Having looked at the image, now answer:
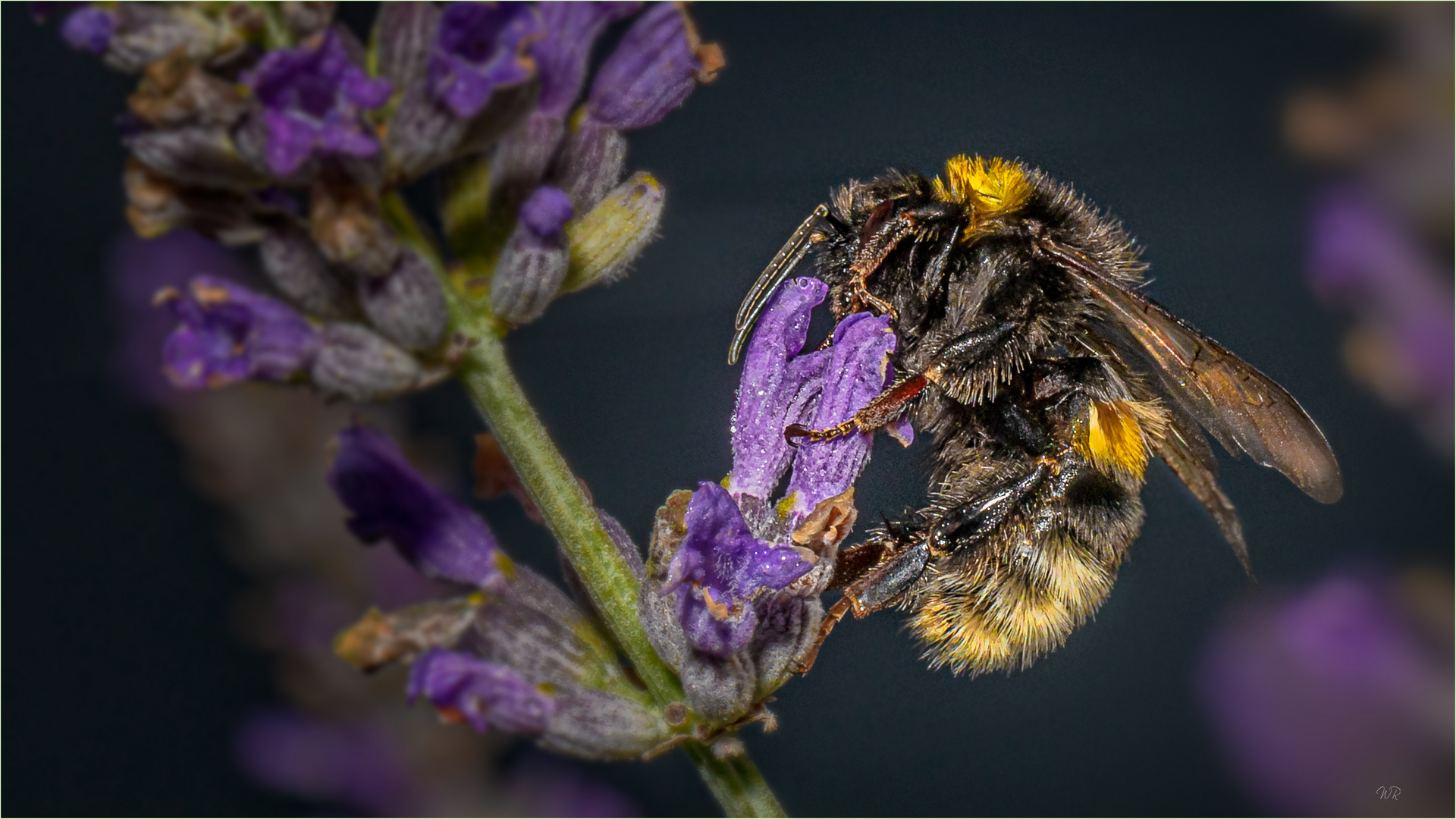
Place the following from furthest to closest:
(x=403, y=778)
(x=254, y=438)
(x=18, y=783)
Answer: (x=18, y=783) < (x=403, y=778) < (x=254, y=438)

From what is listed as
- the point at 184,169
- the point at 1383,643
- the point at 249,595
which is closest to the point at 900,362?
the point at 184,169

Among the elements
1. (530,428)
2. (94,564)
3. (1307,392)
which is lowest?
(1307,392)

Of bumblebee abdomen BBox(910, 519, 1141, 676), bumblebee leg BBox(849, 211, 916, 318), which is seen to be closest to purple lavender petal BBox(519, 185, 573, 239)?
bumblebee leg BBox(849, 211, 916, 318)

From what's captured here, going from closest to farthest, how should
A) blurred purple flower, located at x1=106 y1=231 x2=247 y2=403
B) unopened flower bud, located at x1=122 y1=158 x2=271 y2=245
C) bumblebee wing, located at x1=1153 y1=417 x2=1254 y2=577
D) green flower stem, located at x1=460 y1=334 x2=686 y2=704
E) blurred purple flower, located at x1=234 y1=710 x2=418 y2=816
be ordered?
unopened flower bud, located at x1=122 y1=158 x2=271 y2=245, green flower stem, located at x1=460 y1=334 x2=686 y2=704, bumblebee wing, located at x1=1153 y1=417 x2=1254 y2=577, blurred purple flower, located at x1=234 y1=710 x2=418 y2=816, blurred purple flower, located at x1=106 y1=231 x2=247 y2=403

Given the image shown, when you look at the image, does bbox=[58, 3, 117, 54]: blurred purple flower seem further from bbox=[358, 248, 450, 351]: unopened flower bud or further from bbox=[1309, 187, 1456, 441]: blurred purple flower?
bbox=[1309, 187, 1456, 441]: blurred purple flower

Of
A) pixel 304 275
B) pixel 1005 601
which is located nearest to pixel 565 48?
pixel 304 275

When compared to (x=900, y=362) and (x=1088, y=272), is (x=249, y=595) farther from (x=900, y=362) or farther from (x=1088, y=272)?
(x=1088, y=272)

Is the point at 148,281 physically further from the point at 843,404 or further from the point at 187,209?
the point at 843,404
